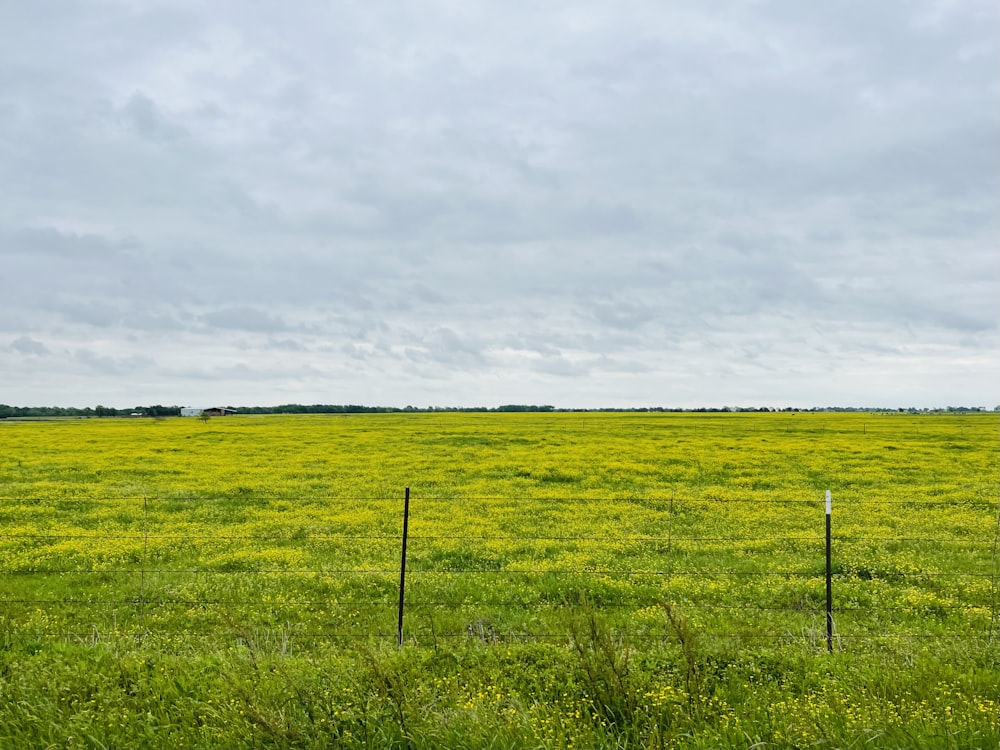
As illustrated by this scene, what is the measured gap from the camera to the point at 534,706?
589cm

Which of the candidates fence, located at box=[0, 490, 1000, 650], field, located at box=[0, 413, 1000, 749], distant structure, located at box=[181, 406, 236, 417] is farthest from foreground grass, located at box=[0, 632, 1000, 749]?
distant structure, located at box=[181, 406, 236, 417]

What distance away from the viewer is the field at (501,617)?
19.1ft

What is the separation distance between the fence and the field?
0.27 ft

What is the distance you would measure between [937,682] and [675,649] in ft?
8.52

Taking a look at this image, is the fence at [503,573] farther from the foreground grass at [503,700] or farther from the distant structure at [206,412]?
the distant structure at [206,412]

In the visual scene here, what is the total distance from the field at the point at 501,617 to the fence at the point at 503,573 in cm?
8

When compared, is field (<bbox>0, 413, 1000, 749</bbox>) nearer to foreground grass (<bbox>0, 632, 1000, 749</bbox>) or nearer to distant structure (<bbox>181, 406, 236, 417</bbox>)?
foreground grass (<bbox>0, 632, 1000, 749</bbox>)

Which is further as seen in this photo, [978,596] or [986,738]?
[978,596]

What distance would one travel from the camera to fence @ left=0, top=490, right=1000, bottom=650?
10.0m

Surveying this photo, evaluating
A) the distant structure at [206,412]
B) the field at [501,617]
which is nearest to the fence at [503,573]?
the field at [501,617]

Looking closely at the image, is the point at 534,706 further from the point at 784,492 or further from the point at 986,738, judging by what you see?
the point at 784,492

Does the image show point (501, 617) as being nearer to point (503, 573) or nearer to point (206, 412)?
point (503, 573)

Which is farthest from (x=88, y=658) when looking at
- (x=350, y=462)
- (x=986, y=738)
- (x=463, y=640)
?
(x=350, y=462)

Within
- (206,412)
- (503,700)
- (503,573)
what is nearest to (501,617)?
(503,573)
